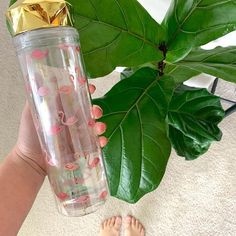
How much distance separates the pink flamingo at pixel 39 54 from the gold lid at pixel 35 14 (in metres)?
0.04

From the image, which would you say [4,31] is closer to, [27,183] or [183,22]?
[27,183]

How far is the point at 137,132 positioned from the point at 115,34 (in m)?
0.16

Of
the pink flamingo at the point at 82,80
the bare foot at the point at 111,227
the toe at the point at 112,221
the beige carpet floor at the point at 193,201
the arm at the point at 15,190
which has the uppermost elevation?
the pink flamingo at the point at 82,80

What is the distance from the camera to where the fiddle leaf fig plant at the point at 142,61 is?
1.85ft

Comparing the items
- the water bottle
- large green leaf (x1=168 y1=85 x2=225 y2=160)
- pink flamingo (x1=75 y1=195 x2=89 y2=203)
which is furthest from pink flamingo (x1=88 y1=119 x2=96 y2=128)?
large green leaf (x1=168 y1=85 x2=225 y2=160)

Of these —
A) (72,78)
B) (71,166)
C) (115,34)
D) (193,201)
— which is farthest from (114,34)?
(193,201)

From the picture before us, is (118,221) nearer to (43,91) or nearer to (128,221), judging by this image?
(128,221)

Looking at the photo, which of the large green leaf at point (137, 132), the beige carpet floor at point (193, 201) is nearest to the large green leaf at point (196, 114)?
the large green leaf at point (137, 132)

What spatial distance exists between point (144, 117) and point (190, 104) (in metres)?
0.18

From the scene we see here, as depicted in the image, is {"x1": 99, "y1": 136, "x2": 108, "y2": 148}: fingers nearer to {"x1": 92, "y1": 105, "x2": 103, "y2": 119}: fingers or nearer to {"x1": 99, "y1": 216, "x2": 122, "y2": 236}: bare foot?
{"x1": 92, "y1": 105, "x2": 103, "y2": 119}: fingers

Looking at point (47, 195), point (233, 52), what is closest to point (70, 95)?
point (233, 52)

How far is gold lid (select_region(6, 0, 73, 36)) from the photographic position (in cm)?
44

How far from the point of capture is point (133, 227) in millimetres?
1462

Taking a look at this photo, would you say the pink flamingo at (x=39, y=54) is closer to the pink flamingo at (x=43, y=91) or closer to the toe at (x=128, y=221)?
the pink flamingo at (x=43, y=91)
